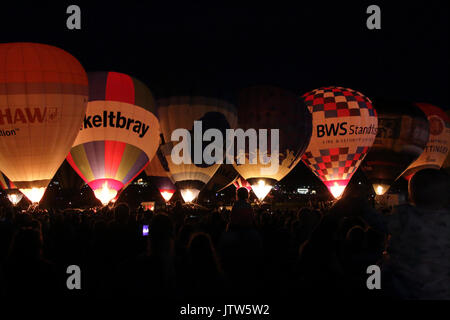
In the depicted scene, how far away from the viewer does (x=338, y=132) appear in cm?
1814

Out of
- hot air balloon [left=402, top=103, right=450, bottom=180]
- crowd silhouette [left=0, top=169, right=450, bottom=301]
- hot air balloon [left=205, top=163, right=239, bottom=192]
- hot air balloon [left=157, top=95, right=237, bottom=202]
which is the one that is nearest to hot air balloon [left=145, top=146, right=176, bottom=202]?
hot air balloon [left=205, top=163, right=239, bottom=192]

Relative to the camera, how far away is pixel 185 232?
5.26m

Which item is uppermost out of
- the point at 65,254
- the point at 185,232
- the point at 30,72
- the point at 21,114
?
the point at 30,72

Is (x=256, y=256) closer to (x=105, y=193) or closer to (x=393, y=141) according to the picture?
(x=105, y=193)

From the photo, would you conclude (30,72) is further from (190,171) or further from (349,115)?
(349,115)

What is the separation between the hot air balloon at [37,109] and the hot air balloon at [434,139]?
2001cm

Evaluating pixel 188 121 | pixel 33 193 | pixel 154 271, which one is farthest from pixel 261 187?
pixel 154 271

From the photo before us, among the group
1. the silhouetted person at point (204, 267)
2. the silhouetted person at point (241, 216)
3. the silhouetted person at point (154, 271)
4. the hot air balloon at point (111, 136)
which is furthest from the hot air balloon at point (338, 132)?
the silhouetted person at point (154, 271)

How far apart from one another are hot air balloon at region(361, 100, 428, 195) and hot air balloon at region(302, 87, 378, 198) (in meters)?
1.75

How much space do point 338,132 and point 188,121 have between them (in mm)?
6774

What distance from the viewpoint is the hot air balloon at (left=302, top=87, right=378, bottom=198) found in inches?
715
